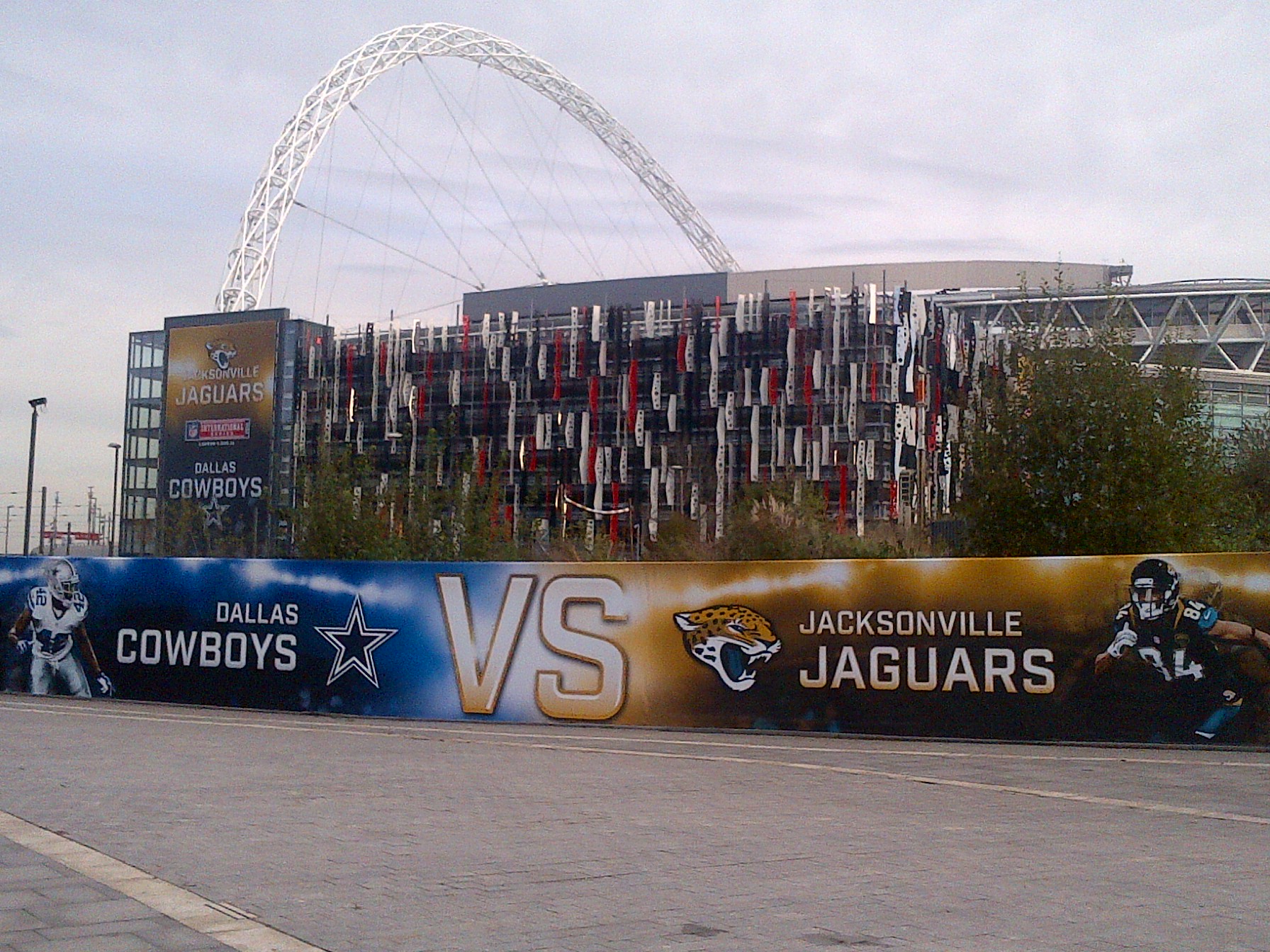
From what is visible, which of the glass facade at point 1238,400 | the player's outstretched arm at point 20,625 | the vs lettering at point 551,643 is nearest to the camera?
the vs lettering at point 551,643

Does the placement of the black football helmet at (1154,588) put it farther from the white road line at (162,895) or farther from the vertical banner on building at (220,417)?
the vertical banner on building at (220,417)

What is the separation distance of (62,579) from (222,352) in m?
59.0

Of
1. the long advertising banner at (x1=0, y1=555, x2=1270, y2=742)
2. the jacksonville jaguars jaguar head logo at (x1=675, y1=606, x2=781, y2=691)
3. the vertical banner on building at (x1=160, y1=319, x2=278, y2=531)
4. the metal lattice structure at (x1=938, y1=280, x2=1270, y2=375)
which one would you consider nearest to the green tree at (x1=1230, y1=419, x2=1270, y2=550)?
the long advertising banner at (x1=0, y1=555, x2=1270, y2=742)

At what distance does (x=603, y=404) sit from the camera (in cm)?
7312

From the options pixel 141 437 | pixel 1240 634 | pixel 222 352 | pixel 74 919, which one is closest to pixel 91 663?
pixel 74 919

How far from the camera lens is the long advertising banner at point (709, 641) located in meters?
17.3

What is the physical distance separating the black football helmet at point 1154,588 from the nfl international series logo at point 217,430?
67289 mm

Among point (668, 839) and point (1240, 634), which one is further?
point (1240, 634)

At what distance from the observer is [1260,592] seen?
16.8m

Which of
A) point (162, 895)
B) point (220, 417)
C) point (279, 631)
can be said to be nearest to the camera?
point (162, 895)

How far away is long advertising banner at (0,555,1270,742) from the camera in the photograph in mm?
17281

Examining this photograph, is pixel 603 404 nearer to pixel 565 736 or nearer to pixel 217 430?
pixel 217 430

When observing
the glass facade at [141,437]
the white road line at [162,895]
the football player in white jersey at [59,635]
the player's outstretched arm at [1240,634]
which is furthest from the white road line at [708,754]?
the glass facade at [141,437]

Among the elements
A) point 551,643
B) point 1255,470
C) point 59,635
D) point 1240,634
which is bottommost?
point 59,635
